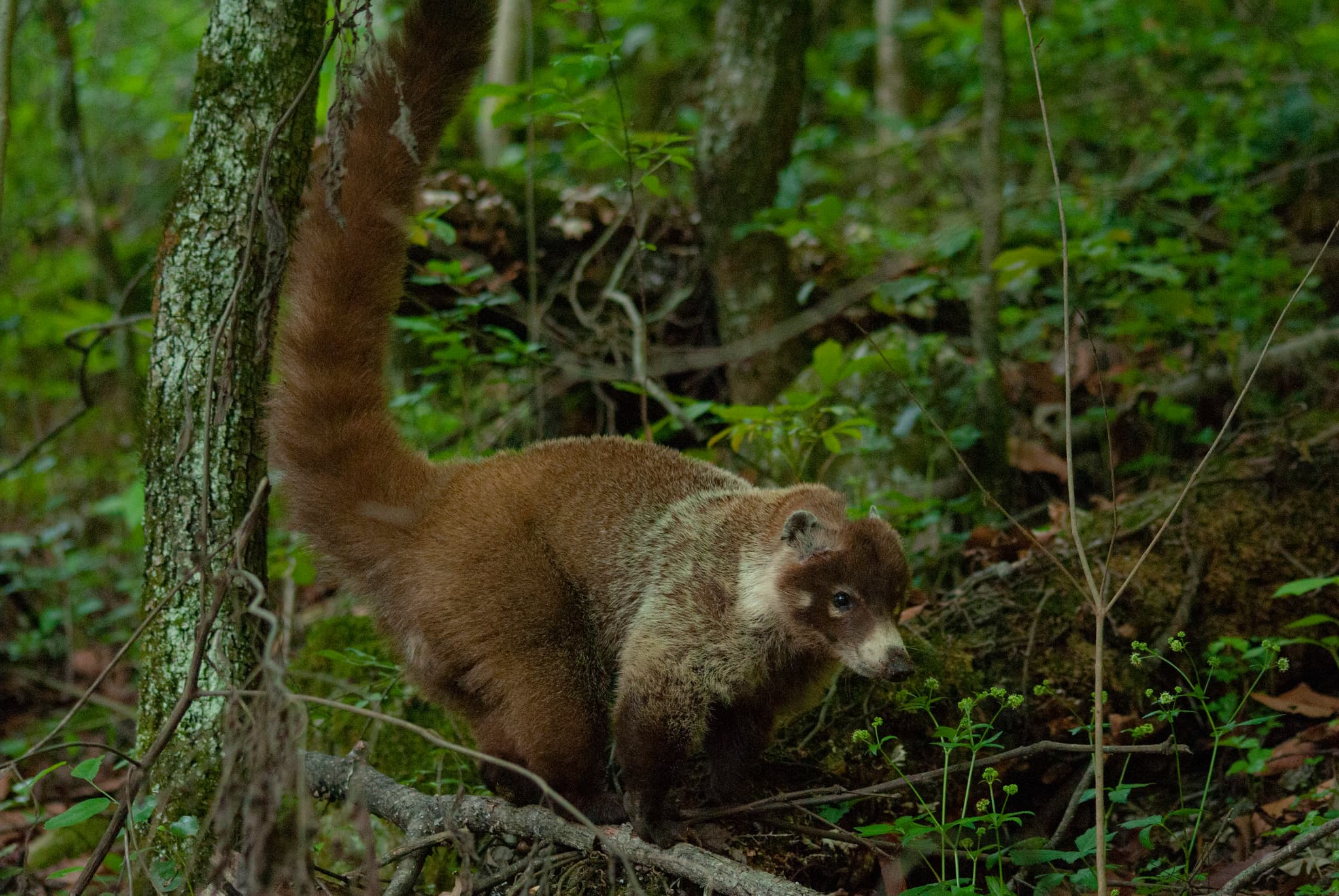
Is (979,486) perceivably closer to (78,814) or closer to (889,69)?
(78,814)

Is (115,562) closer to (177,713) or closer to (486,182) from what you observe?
(486,182)

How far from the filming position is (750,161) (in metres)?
5.87

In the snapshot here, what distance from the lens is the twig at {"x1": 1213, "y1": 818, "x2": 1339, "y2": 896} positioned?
2605 millimetres

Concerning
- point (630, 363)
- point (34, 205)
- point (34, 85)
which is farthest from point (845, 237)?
point (34, 85)

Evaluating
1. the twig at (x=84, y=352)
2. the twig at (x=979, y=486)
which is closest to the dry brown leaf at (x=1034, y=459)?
the twig at (x=979, y=486)

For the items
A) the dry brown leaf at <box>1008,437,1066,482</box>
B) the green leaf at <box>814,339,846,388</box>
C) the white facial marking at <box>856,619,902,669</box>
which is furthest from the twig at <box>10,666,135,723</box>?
the dry brown leaf at <box>1008,437,1066,482</box>

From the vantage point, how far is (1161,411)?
5.46 m

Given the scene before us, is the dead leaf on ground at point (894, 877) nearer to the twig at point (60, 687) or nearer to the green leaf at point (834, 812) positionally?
the green leaf at point (834, 812)

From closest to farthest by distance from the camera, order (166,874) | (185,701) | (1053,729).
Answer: (185,701)
(166,874)
(1053,729)

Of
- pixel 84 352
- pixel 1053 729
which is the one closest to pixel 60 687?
pixel 84 352

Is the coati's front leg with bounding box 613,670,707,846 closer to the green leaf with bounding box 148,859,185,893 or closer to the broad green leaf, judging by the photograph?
the green leaf with bounding box 148,859,185,893

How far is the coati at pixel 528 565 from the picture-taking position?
11.0 ft

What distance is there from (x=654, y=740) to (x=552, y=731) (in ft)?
1.07

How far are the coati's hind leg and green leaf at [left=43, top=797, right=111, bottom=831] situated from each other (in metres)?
1.15
